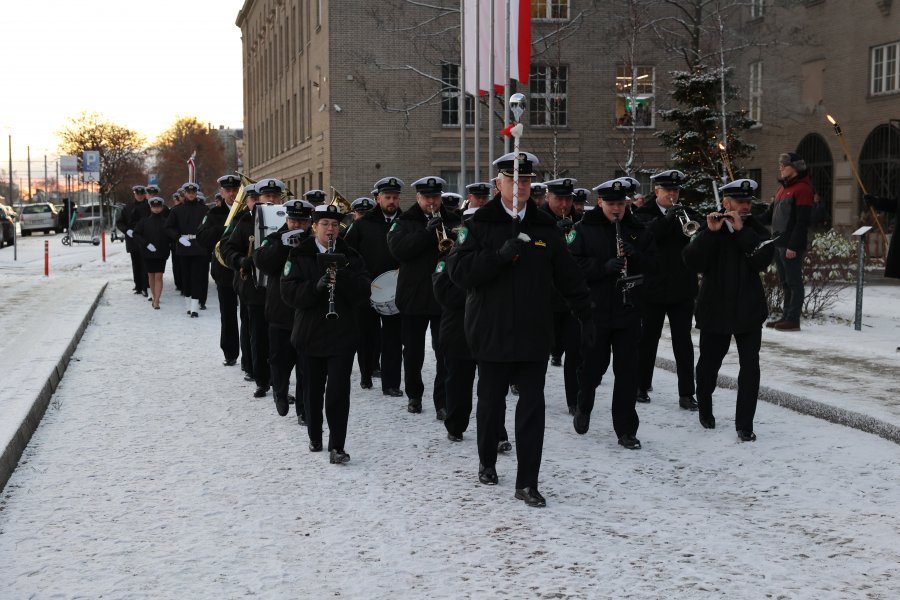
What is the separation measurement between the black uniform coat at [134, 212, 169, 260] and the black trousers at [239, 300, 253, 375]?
7.35 m

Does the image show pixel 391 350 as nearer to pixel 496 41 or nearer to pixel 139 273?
pixel 496 41

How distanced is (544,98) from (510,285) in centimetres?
2971

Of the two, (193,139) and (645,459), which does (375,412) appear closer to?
(645,459)

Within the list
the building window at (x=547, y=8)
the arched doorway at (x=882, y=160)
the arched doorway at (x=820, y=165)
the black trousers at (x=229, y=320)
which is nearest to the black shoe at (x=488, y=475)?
the black trousers at (x=229, y=320)

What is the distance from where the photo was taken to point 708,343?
862 centimetres

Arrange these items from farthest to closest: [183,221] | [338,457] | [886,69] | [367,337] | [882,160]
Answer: [886,69]
[882,160]
[183,221]
[367,337]
[338,457]

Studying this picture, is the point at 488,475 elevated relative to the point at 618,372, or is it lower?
lower

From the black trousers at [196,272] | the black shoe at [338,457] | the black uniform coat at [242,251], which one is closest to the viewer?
the black shoe at [338,457]

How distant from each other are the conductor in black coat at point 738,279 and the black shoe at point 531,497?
2.40 metres

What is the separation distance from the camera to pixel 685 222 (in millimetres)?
9133

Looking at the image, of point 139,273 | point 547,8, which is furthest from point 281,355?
point 547,8

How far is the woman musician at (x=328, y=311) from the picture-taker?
24.5 feet

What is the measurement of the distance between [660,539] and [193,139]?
120246mm

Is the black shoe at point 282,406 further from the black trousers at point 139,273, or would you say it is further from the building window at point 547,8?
the building window at point 547,8
